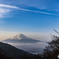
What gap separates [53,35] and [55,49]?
1.58 metres

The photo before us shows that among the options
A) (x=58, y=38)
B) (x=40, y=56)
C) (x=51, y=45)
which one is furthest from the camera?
(x=40, y=56)

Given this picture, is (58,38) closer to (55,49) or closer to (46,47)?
(55,49)

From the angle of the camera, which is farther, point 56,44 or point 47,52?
point 47,52

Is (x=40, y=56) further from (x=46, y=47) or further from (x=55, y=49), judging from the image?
(x=55, y=49)

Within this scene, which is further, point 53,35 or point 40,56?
point 40,56

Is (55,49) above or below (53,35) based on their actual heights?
below

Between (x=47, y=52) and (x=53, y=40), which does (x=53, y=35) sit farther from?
(x=47, y=52)

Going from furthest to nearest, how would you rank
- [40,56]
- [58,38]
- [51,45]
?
[40,56]
[51,45]
[58,38]

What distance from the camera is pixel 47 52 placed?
72.2 feet

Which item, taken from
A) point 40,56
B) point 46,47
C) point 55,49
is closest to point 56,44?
point 55,49

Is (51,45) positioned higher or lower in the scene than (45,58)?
higher

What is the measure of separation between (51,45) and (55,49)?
1208mm

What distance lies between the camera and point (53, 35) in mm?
20641

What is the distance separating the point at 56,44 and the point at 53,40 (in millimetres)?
687
